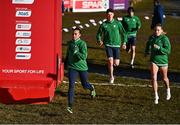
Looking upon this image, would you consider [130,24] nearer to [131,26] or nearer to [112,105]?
[131,26]

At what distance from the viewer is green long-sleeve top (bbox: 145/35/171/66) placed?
16.2 metres

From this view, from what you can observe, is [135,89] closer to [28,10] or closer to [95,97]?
[95,97]

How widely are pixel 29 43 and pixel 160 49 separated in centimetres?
346

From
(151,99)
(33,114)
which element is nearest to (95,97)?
(151,99)

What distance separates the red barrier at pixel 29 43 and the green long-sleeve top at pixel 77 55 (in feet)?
4.42

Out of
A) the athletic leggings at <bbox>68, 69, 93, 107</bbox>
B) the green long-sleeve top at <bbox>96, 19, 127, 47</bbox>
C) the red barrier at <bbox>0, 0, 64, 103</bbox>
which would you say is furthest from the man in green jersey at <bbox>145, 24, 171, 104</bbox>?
the green long-sleeve top at <bbox>96, 19, 127, 47</bbox>

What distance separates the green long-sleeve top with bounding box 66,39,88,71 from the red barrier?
4.42 ft

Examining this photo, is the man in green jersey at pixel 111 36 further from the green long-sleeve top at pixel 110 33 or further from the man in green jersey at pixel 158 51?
the man in green jersey at pixel 158 51

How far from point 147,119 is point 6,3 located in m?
5.03

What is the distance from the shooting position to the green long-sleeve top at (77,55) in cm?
1557

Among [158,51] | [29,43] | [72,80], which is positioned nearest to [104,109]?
[72,80]

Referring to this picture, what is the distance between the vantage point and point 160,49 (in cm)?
1622

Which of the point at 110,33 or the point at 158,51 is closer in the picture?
the point at 158,51

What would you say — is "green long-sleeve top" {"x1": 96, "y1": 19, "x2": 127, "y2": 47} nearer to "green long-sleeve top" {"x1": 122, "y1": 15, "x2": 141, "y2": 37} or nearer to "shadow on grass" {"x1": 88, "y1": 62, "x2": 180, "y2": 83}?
"shadow on grass" {"x1": 88, "y1": 62, "x2": 180, "y2": 83}
